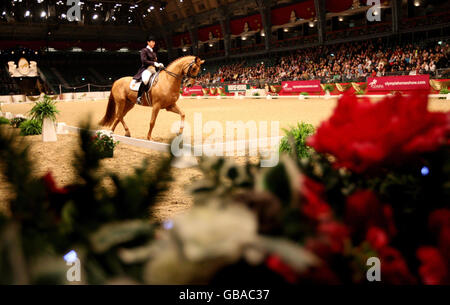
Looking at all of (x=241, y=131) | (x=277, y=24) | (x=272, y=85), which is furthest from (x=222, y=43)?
(x=241, y=131)

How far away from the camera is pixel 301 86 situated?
22.1m

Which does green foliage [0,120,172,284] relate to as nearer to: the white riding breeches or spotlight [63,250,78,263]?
spotlight [63,250,78,263]

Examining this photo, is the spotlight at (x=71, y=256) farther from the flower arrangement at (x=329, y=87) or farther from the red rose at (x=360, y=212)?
the flower arrangement at (x=329, y=87)

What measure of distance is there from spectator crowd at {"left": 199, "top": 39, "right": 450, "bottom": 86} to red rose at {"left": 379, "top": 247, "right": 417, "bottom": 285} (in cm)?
1830

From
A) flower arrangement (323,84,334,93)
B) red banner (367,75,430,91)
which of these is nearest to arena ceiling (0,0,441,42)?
flower arrangement (323,84,334,93)

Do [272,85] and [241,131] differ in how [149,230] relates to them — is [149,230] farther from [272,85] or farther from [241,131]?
[272,85]

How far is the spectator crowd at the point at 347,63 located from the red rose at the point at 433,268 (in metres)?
18.3

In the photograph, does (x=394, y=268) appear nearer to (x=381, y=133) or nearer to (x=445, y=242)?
(x=445, y=242)

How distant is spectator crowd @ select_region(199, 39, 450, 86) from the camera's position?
63.0ft

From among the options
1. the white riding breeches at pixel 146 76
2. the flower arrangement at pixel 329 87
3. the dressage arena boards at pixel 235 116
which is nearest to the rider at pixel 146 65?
the white riding breeches at pixel 146 76

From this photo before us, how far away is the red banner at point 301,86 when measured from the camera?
2099 cm

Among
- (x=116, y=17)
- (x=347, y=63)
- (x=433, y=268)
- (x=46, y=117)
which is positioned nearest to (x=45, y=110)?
(x=46, y=117)

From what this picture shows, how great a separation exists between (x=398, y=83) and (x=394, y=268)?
18.5m

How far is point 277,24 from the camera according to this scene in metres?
32.8
